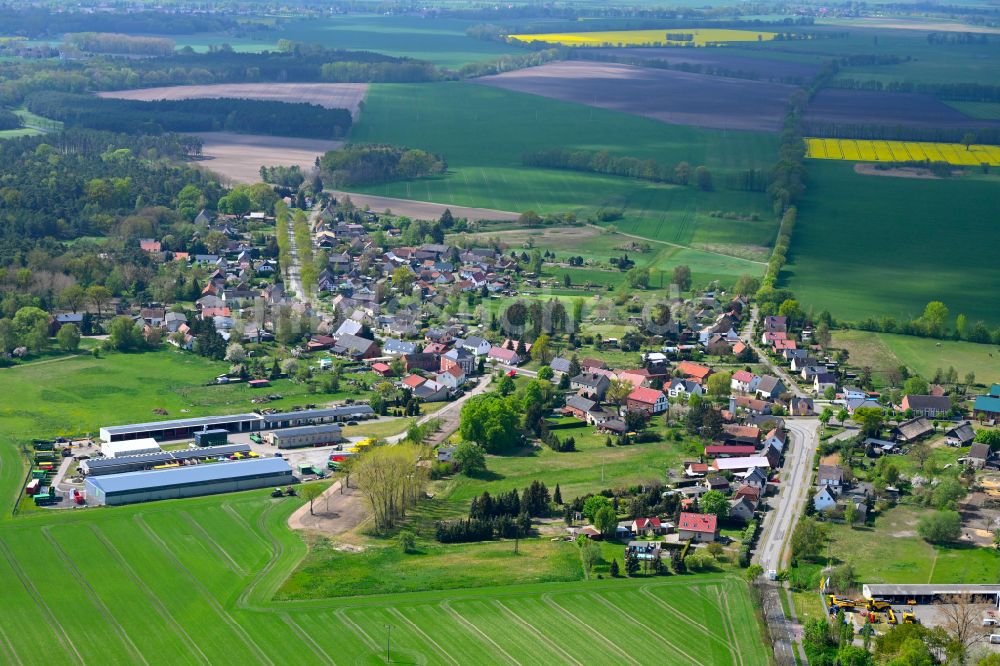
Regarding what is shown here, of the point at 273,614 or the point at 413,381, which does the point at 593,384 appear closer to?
the point at 413,381

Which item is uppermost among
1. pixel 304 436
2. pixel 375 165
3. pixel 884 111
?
pixel 884 111

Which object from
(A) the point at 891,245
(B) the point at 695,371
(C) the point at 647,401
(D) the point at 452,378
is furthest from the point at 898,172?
(D) the point at 452,378

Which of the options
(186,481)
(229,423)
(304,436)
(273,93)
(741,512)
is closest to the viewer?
(741,512)

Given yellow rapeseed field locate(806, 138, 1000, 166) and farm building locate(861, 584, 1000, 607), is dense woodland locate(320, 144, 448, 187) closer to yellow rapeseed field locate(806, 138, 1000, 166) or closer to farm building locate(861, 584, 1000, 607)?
yellow rapeseed field locate(806, 138, 1000, 166)

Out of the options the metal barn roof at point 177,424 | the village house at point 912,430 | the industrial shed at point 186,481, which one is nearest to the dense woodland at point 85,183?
the metal barn roof at point 177,424

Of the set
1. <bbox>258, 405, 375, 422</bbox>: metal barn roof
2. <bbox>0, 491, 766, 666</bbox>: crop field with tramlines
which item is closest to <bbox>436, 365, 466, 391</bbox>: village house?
<bbox>258, 405, 375, 422</bbox>: metal barn roof

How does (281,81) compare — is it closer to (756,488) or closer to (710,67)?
(710,67)

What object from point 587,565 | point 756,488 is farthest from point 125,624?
point 756,488
